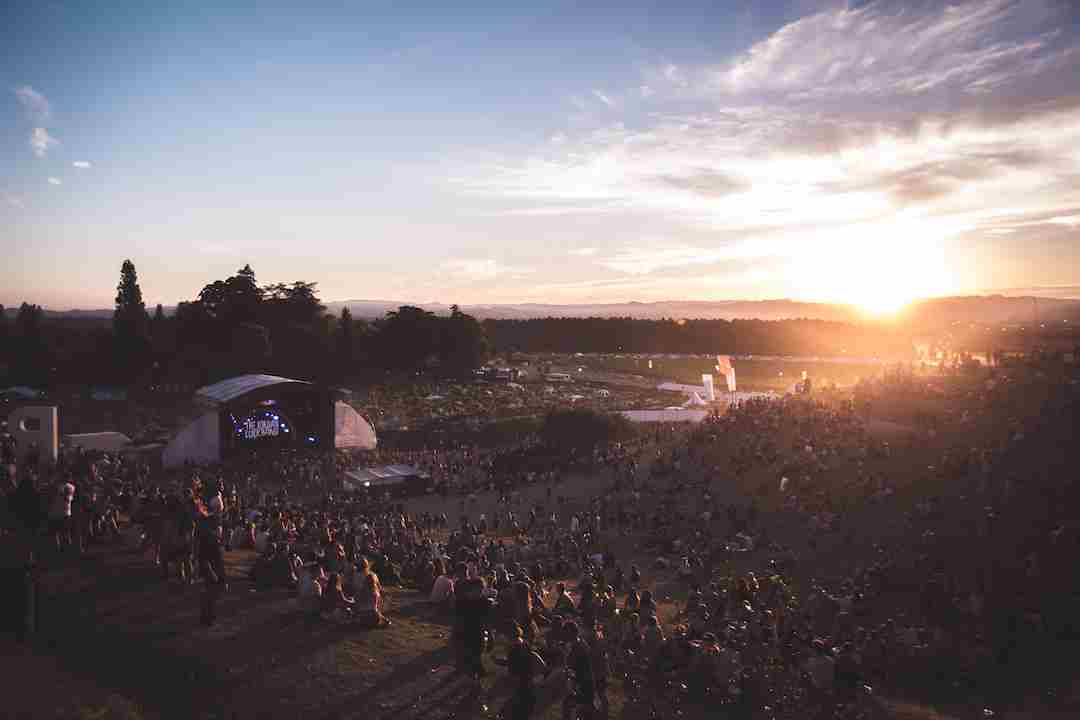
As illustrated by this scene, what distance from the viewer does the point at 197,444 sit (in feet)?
103

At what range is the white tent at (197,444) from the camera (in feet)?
→ 103

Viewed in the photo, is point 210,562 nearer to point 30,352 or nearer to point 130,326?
point 130,326

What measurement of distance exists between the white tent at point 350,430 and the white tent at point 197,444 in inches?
234

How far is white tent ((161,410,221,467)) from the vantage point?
31.3 metres

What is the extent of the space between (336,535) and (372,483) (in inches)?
508

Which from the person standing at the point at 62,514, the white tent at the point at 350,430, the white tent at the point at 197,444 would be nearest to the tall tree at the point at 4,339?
the white tent at the point at 197,444

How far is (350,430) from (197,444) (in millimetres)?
7630

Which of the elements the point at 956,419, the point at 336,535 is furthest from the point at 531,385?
the point at 336,535

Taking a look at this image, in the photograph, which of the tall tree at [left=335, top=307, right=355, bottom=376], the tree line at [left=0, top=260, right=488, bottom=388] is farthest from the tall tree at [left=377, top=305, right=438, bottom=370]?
the tall tree at [left=335, top=307, right=355, bottom=376]

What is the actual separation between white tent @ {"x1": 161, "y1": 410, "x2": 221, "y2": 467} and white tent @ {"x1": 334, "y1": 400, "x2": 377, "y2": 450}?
594cm

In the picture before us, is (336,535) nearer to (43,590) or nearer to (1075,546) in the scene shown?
(43,590)

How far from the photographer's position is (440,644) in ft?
32.7

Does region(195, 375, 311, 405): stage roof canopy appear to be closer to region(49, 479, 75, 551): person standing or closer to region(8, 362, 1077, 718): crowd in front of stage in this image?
region(8, 362, 1077, 718): crowd in front of stage

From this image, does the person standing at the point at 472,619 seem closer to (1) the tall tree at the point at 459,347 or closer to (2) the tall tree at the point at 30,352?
(2) the tall tree at the point at 30,352
